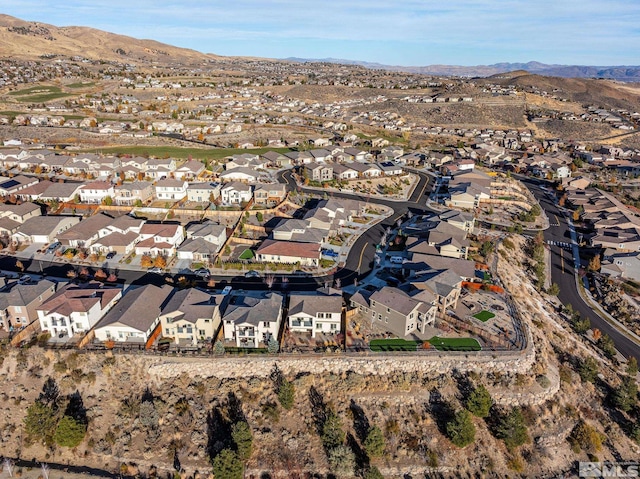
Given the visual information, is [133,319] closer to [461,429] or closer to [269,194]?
[461,429]

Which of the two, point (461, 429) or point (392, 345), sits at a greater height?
point (392, 345)

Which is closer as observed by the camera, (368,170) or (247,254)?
(247,254)

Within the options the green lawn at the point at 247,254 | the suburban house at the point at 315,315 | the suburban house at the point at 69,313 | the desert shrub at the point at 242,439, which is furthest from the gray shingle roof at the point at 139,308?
the suburban house at the point at 315,315

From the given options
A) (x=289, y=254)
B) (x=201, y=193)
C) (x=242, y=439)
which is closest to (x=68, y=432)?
(x=242, y=439)

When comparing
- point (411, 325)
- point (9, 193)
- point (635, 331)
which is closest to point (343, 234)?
point (411, 325)

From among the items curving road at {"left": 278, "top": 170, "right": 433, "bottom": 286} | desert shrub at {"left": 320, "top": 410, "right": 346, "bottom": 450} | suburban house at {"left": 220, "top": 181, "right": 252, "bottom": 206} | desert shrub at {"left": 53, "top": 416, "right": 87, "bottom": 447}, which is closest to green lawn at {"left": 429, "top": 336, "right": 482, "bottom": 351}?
desert shrub at {"left": 320, "top": 410, "right": 346, "bottom": 450}

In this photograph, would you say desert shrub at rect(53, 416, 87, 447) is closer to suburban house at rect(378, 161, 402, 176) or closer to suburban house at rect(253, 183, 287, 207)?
suburban house at rect(253, 183, 287, 207)

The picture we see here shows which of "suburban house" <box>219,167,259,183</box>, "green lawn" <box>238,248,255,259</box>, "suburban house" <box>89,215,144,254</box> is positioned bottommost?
"green lawn" <box>238,248,255,259</box>
